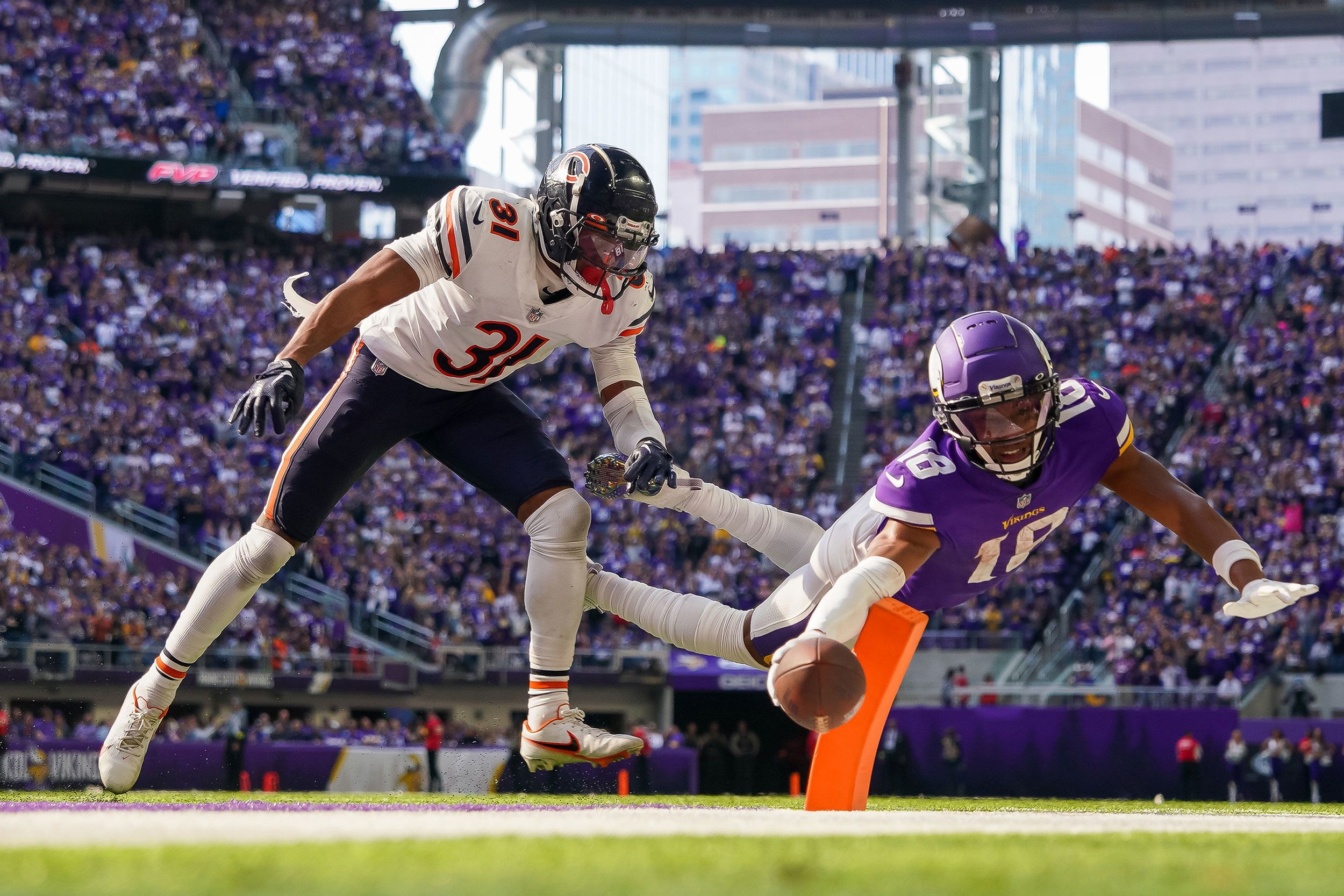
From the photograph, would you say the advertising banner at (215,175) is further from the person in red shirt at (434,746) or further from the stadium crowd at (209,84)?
the person in red shirt at (434,746)

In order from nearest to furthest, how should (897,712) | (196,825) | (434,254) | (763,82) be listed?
(196,825) < (434,254) < (897,712) < (763,82)

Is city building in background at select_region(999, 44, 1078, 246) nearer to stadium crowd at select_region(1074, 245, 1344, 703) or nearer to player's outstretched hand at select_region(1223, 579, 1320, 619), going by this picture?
stadium crowd at select_region(1074, 245, 1344, 703)

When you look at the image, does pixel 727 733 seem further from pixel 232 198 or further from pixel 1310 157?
pixel 1310 157

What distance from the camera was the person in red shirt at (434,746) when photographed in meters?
16.4

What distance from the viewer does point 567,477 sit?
6891 millimetres

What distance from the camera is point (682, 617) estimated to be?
6734mm

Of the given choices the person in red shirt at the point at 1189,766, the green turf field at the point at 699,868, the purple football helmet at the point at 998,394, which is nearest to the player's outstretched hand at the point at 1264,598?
the purple football helmet at the point at 998,394

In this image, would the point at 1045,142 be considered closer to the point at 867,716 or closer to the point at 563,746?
the point at 563,746

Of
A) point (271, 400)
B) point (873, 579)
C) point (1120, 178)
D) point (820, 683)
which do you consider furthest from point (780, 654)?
point (1120, 178)

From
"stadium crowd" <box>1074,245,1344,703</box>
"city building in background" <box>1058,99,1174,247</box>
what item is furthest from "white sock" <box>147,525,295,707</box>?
"city building in background" <box>1058,99,1174,247</box>

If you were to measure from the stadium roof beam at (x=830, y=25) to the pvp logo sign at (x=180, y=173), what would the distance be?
24.1ft

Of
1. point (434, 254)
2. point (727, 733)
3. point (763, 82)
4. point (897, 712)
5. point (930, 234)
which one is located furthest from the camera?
point (763, 82)

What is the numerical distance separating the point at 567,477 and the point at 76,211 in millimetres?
23786

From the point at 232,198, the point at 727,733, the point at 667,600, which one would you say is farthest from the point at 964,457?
the point at 232,198
